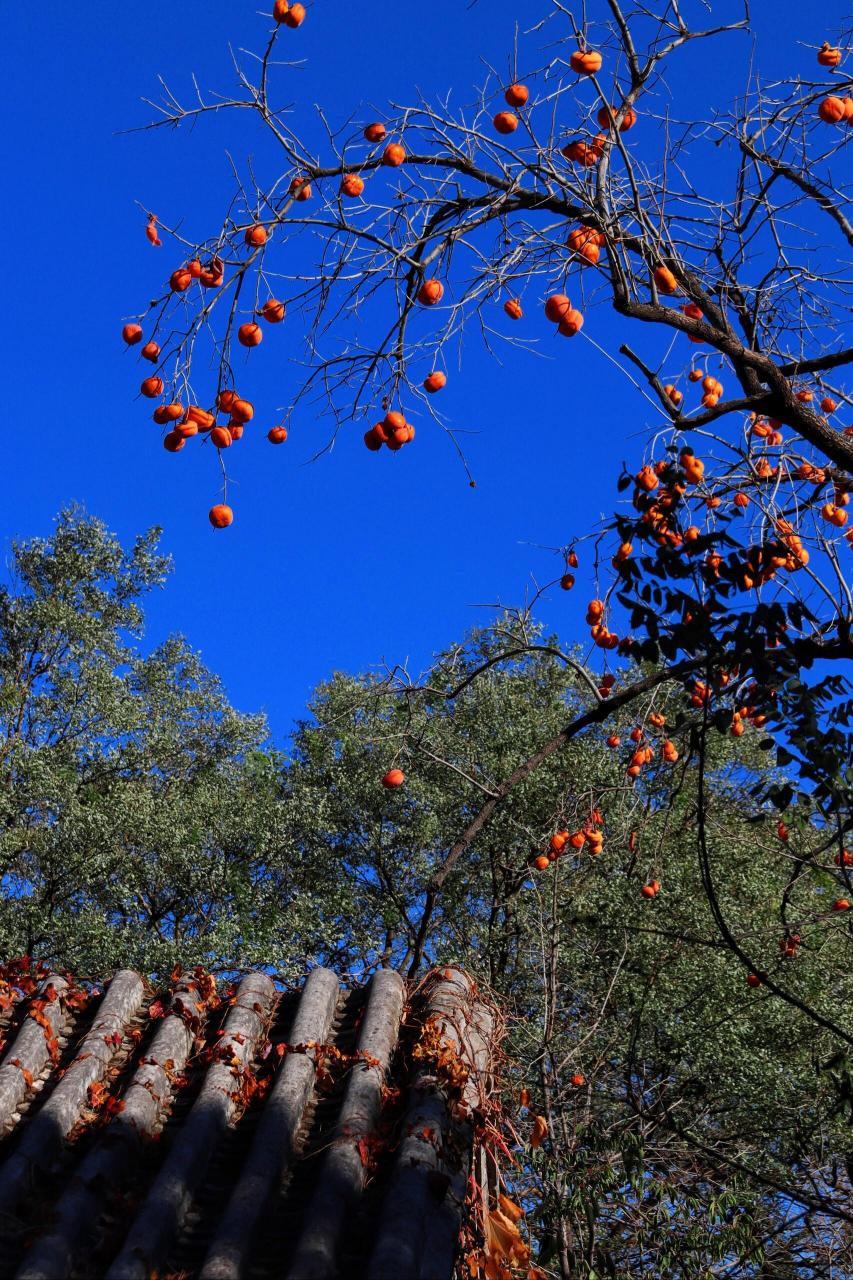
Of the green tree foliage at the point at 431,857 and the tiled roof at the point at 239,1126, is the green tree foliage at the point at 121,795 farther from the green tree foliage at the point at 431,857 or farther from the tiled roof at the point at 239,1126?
the tiled roof at the point at 239,1126

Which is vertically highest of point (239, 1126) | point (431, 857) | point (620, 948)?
point (431, 857)

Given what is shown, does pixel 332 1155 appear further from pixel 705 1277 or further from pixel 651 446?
pixel 705 1277

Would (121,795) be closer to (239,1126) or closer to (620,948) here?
(620,948)

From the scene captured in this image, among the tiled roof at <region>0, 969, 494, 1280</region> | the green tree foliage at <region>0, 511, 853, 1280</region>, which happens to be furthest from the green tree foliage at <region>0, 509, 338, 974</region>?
the tiled roof at <region>0, 969, 494, 1280</region>

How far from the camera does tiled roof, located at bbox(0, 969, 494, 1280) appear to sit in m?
3.13

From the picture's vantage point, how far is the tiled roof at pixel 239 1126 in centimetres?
313

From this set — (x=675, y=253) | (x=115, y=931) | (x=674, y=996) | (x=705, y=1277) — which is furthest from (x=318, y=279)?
(x=115, y=931)

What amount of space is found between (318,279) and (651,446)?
61.2 inches

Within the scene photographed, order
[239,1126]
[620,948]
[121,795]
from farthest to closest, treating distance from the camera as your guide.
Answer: [121,795], [620,948], [239,1126]

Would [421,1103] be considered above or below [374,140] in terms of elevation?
below

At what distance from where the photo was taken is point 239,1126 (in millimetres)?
3838

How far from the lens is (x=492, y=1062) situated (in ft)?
13.8

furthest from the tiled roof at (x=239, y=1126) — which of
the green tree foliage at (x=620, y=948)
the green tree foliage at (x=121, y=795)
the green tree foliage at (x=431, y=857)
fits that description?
the green tree foliage at (x=121, y=795)

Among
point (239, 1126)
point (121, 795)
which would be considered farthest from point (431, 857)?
point (239, 1126)
